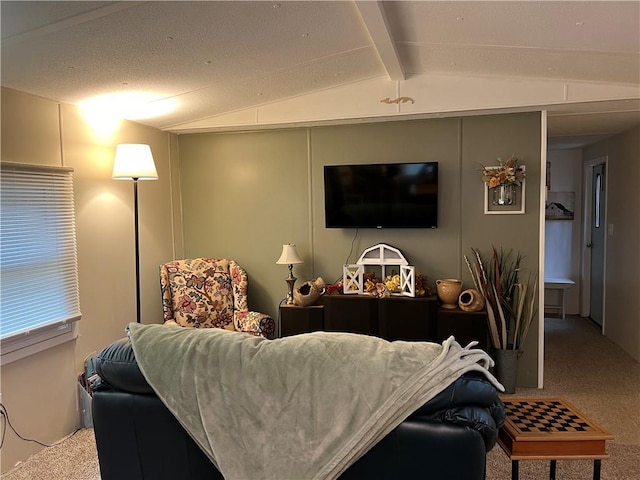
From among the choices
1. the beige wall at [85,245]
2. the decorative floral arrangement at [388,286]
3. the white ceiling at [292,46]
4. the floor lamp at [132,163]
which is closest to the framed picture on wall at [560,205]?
the white ceiling at [292,46]

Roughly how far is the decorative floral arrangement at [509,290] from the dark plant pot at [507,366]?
8 centimetres

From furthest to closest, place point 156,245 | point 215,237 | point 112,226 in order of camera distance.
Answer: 1. point 215,237
2. point 156,245
3. point 112,226

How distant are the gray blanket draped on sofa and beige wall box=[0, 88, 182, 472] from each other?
1.81 meters

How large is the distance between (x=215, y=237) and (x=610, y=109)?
363cm

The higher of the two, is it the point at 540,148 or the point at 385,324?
the point at 540,148

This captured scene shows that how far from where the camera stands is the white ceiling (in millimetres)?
2203

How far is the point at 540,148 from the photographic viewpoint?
381 centimetres

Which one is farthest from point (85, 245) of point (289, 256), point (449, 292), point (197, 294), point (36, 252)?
point (449, 292)

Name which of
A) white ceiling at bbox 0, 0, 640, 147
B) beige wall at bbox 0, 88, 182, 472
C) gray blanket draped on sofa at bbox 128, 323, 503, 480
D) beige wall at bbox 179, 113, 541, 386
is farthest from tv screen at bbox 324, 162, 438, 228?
gray blanket draped on sofa at bbox 128, 323, 503, 480

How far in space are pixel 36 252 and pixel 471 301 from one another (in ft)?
10.3

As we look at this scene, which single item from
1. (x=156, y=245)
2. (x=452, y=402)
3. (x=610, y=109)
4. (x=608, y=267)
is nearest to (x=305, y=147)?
(x=156, y=245)

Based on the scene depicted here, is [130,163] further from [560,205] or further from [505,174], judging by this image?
[560,205]

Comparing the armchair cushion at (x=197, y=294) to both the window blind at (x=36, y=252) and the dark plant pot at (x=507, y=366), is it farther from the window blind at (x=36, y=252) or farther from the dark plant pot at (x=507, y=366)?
the dark plant pot at (x=507, y=366)

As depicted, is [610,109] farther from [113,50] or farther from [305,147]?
[113,50]
